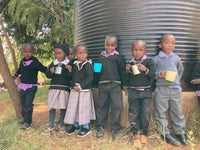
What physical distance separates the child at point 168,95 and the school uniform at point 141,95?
153mm

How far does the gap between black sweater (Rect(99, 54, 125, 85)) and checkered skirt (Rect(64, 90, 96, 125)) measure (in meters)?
0.43

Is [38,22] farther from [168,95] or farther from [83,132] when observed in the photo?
[168,95]

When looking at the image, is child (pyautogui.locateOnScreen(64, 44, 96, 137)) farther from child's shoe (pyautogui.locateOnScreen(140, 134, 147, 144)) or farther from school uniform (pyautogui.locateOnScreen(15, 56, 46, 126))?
child's shoe (pyautogui.locateOnScreen(140, 134, 147, 144))

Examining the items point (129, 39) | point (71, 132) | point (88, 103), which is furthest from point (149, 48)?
point (71, 132)

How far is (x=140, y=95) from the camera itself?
270cm

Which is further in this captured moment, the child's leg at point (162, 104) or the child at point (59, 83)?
the child at point (59, 83)

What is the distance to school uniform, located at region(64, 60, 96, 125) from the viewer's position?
117 inches

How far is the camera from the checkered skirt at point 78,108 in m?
2.96

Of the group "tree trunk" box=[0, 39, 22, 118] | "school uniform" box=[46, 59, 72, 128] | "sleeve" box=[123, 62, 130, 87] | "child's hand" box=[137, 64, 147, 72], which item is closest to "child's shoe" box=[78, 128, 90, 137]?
"school uniform" box=[46, 59, 72, 128]

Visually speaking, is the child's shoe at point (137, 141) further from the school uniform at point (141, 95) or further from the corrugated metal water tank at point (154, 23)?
the corrugated metal water tank at point (154, 23)

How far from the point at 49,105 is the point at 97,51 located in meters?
1.43

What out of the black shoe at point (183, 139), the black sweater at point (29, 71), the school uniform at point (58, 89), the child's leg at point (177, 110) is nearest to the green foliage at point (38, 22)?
the black sweater at point (29, 71)

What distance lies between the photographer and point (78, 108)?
302cm

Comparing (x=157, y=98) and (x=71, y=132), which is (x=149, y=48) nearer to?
(x=157, y=98)
